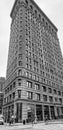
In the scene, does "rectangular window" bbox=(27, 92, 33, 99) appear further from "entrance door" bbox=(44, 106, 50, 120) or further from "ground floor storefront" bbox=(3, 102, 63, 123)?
"entrance door" bbox=(44, 106, 50, 120)

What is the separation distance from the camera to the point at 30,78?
1597 inches

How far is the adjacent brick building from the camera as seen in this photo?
1416 inches

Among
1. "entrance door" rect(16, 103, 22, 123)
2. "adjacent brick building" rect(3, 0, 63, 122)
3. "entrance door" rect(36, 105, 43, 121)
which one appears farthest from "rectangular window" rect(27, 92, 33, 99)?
"entrance door" rect(16, 103, 22, 123)

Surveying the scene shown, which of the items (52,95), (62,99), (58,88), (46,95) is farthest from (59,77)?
(46,95)

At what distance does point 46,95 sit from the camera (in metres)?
45.8

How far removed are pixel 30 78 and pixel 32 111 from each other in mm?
11631

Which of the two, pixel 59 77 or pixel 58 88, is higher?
pixel 59 77

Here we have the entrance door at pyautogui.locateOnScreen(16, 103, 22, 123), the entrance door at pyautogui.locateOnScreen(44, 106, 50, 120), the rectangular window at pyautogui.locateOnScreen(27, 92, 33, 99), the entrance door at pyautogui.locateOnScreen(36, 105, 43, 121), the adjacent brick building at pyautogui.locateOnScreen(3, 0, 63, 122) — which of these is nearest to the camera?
the entrance door at pyautogui.locateOnScreen(16, 103, 22, 123)

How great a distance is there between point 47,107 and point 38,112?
19.1 feet

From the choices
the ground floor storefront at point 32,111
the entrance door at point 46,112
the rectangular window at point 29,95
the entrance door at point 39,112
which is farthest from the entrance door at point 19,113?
the entrance door at point 46,112

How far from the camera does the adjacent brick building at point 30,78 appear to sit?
3597 centimetres

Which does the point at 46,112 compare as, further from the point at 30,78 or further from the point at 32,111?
the point at 30,78

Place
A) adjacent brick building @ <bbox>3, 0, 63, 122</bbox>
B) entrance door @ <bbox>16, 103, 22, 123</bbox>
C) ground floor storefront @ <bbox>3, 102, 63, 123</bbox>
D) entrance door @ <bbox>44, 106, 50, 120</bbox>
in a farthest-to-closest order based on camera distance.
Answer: entrance door @ <bbox>44, 106, 50, 120</bbox> → adjacent brick building @ <bbox>3, 0, 63, 122</bbox> → ground floor storefront @ <bbox>3, 102, 63, 123</bbox> → entrance door @ <bbox>16, 103, 22, 123</bbox>

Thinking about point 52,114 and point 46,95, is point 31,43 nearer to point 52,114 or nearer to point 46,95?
point 46,95
